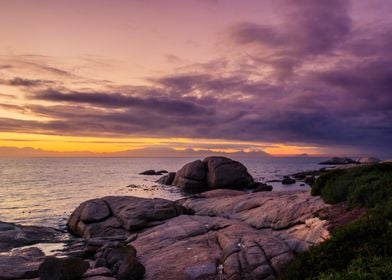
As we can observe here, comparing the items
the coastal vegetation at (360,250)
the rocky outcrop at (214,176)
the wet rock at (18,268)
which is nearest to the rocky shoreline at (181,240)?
the wet rock at (18,268)

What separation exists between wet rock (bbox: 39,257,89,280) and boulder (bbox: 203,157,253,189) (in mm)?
50993

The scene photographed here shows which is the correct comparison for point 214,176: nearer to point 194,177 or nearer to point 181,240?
point 194,177

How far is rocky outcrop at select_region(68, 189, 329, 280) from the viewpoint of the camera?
15.2 m

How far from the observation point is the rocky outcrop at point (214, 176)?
6544 centimetres

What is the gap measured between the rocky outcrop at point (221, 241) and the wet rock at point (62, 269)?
5.13 ft

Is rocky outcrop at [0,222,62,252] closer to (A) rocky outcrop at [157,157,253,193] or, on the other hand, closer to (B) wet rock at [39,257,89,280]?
(B) wet rock at [39,257,89,280]

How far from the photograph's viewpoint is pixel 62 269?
13.9 metres

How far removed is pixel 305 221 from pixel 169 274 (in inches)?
312

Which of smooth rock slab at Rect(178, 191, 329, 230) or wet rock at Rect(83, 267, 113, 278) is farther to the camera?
smooth rock slab at Rect(178, 191, 329, 230)

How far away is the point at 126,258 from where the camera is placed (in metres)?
15.7

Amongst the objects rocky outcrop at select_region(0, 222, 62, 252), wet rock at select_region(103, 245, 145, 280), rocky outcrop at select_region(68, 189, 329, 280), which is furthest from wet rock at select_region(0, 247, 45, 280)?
rocky outcrop at select_region(0, 222, 62, 252)

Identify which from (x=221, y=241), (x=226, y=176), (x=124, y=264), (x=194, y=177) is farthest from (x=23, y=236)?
(x=194, y=177)

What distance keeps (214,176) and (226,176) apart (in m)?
2.14

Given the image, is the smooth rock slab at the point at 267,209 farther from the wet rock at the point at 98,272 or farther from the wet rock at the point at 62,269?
the wet rock at the point at 62,269
